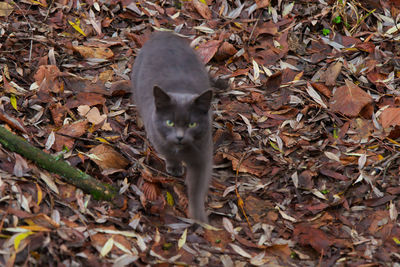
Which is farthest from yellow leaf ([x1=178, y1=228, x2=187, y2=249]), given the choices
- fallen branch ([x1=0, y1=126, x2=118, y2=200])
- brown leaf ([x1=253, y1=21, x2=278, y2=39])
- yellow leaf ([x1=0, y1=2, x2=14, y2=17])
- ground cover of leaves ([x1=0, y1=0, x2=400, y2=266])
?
yellow leaf ([x1=0, y1=2, x2=14, y2=17])

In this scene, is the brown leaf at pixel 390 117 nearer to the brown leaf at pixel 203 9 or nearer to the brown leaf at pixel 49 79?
the brown leaf at pixel 203 9

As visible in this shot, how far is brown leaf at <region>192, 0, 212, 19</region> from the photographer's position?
614 cm

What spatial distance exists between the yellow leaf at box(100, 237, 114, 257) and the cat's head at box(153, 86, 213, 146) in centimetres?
92

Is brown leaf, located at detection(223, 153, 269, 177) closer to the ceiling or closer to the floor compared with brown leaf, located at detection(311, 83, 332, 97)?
closer to the floor

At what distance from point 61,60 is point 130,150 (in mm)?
1457

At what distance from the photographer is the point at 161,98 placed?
13.0 ft

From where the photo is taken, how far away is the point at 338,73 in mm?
5512

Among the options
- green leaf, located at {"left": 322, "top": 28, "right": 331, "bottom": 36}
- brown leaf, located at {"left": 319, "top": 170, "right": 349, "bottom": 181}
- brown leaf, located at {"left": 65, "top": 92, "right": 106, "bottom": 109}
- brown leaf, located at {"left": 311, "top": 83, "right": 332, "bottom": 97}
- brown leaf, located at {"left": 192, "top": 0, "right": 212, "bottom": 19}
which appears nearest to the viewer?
brown leaf, located at {"left": 319, "top": 170, "right": 349, "bottom": 181}

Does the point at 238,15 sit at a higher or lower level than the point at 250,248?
higher

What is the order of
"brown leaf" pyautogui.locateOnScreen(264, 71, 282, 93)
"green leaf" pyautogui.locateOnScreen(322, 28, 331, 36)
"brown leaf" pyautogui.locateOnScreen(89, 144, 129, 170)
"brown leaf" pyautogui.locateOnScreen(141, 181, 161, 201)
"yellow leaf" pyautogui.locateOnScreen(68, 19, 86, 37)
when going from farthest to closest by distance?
"green leaf" pyautogui.locateOnScreen(322, 28, 331, 36) < "yellow leaf" pyautogui.locateOnScreen(68, 19, 86, 37) < "brown leaf" pyautogui.locateOnScreen(264, 71, 282, 93) < "brown leaf" pyautogui.locateOnScreen(89, 144, 129, 170) < "brown leaf" pyautogui.locateOnScreen(141, 181, 161, 201)

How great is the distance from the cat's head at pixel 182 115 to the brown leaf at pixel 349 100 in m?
1.82

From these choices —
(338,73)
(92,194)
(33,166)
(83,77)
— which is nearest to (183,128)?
(92,194)

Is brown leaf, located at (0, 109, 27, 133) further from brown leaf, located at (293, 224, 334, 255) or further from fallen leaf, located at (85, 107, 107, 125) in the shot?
brown leaf, located at (293, 224, 334, 255)

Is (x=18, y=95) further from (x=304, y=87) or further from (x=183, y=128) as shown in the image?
(x=304, y=87)
